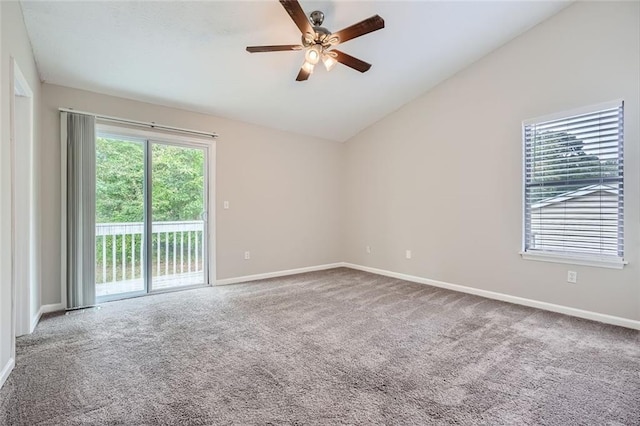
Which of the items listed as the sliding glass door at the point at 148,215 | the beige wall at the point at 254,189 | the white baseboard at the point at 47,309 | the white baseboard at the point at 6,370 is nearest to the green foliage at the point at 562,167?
the beige wall at the point at 254,189

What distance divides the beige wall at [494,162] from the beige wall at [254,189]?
2.46ft

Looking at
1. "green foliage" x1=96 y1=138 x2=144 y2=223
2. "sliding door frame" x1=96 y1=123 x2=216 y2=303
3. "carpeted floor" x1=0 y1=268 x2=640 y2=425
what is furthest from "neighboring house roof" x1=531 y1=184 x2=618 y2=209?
"green foliage" x1=96 y1=138 x2=144 y2=223

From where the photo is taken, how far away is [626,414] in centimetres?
175

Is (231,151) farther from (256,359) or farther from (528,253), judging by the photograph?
(528,253)

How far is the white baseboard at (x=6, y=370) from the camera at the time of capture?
Answer: 2.02m

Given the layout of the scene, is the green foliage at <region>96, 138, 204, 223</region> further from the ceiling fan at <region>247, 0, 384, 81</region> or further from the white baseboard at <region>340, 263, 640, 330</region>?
the white baseboard at <region>340, 263, 640, 330</region>

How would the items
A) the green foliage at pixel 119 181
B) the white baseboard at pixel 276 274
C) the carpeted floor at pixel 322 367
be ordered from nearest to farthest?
the carpeted floor at pixel 322 367 → the green foliage at pixel 119 181 → the white baseboard at pixel 276 274

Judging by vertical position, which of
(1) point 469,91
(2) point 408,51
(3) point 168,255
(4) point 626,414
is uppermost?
(2) point 408,51

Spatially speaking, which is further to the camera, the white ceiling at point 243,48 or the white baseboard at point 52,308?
the white baseboard at point 52,308

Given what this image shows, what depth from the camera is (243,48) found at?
329cm

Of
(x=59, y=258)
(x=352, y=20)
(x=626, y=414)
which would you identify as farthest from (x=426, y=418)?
(x=59, y=258)

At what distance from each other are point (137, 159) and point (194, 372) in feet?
9.75

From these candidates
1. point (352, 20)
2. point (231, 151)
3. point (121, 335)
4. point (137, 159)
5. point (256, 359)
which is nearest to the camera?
point (256, 359)

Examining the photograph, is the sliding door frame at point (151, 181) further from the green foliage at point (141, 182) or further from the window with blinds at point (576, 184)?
the window with blinds at point (576, 184)
